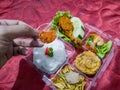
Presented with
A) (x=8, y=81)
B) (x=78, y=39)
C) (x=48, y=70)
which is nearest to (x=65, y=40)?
(x=78, y=39)

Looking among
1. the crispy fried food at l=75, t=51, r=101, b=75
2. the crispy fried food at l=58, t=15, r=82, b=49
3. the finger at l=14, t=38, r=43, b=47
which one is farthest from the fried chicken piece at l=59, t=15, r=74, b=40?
the finger at l=14, t=38, r=43, b=47

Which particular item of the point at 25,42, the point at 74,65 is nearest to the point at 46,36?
the point at 25,42

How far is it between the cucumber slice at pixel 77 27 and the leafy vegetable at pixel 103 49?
12 cm

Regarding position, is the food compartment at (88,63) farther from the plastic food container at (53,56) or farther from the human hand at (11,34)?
the human hand at (11,34)

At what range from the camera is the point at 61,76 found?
1.29m

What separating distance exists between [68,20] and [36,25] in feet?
0.73

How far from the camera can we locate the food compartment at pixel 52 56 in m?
1.32

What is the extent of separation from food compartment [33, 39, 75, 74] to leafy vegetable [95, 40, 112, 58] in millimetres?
141

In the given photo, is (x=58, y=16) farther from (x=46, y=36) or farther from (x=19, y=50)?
(x=19, y=50)

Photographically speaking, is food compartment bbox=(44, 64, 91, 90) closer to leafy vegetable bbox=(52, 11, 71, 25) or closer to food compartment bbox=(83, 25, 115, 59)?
food compartment bbox=(83, 25, 115, 59)

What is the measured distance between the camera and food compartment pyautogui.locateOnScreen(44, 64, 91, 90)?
4.12ft

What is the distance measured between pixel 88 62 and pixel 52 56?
20cm

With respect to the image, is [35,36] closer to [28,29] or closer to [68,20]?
[28,29]

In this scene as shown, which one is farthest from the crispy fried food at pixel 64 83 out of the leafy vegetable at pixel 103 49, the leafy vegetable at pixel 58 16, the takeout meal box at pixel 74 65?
the leafy vegetable at pixel 58 16
